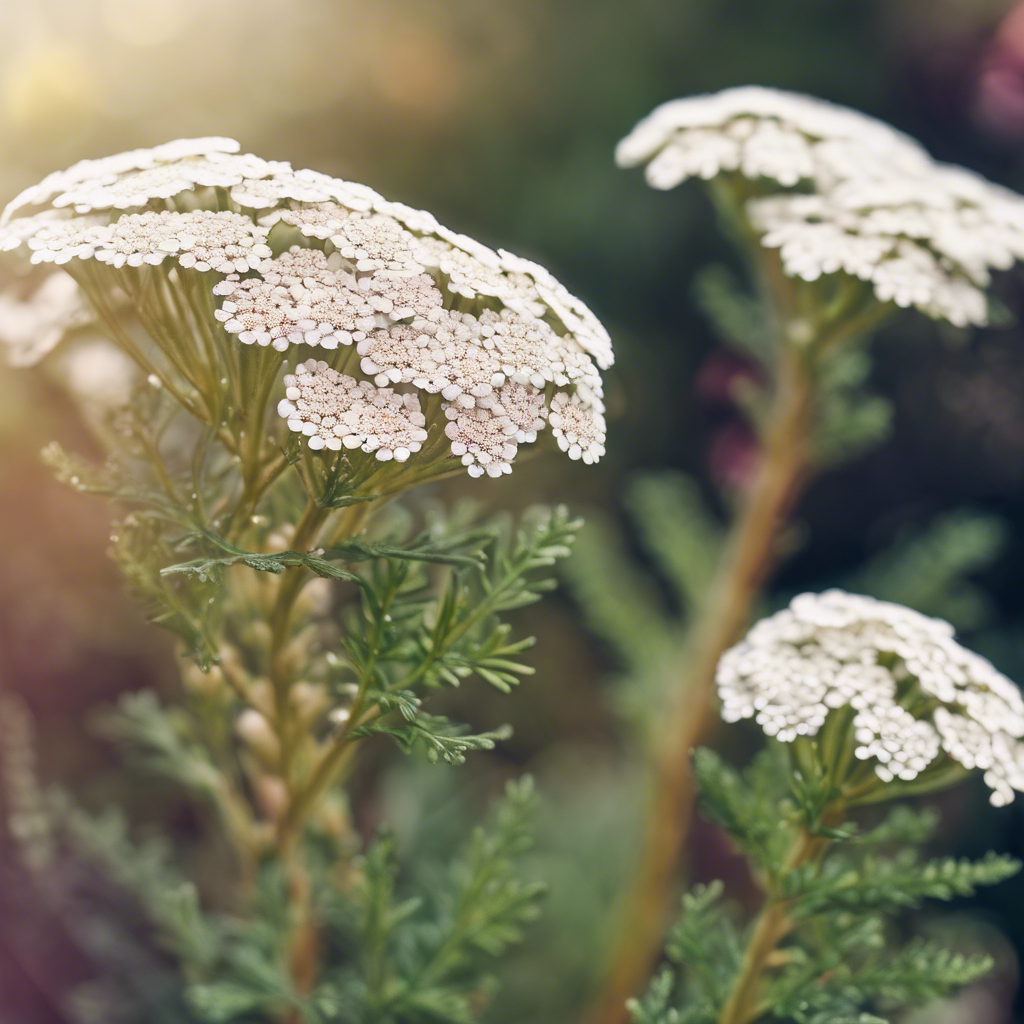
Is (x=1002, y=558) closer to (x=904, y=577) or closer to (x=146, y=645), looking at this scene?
(x=904, y=577)

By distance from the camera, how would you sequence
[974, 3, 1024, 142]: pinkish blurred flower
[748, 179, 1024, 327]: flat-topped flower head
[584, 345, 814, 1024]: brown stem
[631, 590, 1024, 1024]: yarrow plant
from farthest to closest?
[974, 3, 1024, 142]: pinkish blurred flower, [584, 345, 814, 1024]: brown stem, [748, 179, 1024, 327]: flat-topped flower head, [631, 590, 1024, 1024]: yarrow plant

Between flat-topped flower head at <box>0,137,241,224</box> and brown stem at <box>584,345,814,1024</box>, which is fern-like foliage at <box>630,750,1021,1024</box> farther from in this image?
flat-topped flower head at <box>0,137,241,224</box>

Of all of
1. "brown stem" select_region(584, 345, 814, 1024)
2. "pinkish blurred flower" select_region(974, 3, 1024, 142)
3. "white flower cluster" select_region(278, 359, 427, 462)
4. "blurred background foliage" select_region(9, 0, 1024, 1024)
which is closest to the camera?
"white flower cluster" select_region(278, 359, 427, 462)

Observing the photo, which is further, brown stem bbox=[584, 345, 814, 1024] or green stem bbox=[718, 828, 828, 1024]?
brown stem bbox=[584, 345, 814, 1024]

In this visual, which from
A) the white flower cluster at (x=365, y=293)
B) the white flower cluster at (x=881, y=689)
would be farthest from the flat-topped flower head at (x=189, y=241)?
the white flower cluster at (x=881, y=689)

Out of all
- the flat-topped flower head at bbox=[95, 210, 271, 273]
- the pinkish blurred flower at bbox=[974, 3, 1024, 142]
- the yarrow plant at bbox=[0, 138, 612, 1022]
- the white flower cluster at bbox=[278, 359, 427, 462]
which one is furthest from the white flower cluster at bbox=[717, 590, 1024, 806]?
the pinkish blurred flower at bbox=[974, 3, 1024, 142]

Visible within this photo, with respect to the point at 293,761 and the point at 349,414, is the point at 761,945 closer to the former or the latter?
the point at 293,761
